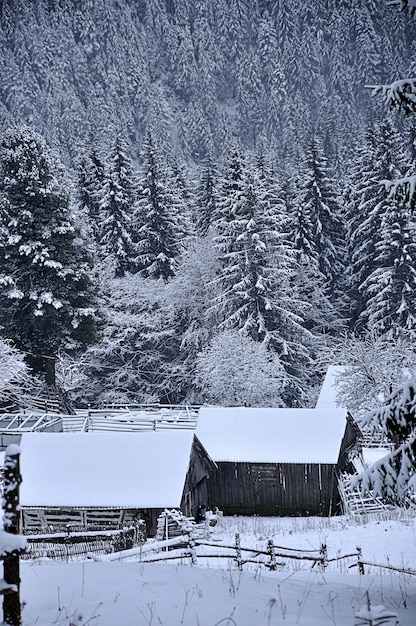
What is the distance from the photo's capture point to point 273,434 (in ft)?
90.7

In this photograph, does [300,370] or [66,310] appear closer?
[66,310]

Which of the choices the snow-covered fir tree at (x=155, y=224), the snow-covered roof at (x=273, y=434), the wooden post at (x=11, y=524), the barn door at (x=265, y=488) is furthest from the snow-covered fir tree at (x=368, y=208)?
the wooden post at (x=11, y=524)

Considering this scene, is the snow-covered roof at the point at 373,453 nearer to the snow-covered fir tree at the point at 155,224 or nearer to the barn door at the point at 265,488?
the barn door at the point at 265,488

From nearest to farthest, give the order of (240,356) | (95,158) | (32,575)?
(32,575) < (240,356) < (95,158)

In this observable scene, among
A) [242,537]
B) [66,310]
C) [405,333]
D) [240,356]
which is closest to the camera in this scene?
[242,537]

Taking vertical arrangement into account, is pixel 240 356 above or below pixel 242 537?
above

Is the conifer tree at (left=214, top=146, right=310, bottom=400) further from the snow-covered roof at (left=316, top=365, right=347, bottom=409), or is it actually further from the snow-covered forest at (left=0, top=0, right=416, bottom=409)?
the snow-covered roof at (left=316, top=365, right=347, bottom=409)

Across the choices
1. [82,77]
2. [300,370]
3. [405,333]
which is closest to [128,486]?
[300,370]

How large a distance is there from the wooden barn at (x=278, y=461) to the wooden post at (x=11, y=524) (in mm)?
22513

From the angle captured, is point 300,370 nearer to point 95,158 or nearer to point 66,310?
point 66,310

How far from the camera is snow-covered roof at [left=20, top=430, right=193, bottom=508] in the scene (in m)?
20.5

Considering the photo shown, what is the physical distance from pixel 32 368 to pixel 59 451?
12585 mm

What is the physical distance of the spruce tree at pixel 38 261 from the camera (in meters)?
33.6

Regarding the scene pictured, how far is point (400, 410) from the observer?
22.9 ft
